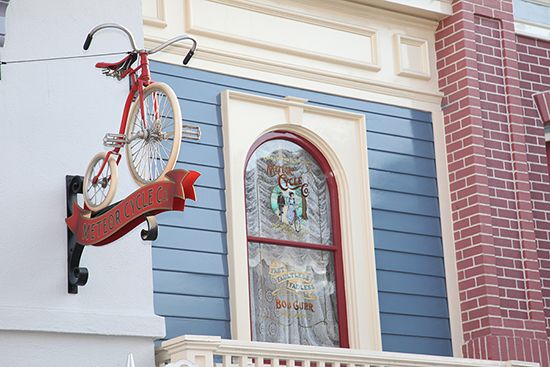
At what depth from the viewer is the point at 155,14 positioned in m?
7.47

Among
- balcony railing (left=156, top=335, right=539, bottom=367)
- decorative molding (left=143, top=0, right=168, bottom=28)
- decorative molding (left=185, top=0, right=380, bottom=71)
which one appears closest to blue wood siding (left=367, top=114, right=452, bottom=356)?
decorative molding (left=185, top=0, right=380, bottom=71)

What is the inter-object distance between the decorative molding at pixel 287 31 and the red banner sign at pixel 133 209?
2.56 meters

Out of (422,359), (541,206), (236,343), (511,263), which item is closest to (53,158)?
(236,343)

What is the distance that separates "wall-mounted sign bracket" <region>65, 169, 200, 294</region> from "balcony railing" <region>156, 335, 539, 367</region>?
0.77 m

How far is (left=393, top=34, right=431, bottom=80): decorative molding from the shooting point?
28.3 feet

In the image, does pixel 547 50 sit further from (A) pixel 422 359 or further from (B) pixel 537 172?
(A) pixel 422 359

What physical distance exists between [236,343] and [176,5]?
3.16m

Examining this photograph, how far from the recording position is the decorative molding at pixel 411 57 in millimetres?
8617

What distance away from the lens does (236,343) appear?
597 cm

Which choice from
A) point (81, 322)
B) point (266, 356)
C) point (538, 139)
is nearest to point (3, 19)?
point (81, 322)

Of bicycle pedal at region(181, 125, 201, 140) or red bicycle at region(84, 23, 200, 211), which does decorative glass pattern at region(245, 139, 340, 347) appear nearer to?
red bicycle at region(84, 23, 200, 211)

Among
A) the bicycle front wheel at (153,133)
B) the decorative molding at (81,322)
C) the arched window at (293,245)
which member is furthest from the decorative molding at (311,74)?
the decorative molding at (81,322)

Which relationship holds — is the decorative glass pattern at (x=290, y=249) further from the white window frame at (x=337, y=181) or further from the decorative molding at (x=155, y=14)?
the decorative molding at (x=155, y=14)

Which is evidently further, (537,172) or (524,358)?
(537,172)
